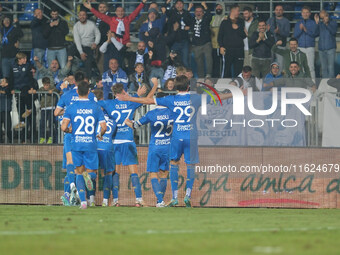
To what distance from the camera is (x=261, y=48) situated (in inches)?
902

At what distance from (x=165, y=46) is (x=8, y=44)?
14.6ft

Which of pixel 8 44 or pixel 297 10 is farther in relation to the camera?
pixel 297 10

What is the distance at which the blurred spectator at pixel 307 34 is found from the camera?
23.5 metres

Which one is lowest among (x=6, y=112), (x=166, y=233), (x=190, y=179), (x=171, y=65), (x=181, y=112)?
(x=190, y=179)

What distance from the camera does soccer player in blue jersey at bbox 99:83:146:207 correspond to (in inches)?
716

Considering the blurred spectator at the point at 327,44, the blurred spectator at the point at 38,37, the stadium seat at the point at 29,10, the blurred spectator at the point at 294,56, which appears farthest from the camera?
the stadium seat at the point at 29,10

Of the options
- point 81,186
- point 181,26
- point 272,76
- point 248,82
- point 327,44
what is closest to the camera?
point 81,186

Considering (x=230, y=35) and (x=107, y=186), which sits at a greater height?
(x=230, y=35)

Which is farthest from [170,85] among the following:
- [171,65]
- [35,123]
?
[35,123]

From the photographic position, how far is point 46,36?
2411cm

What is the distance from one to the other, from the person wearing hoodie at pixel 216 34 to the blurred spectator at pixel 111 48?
2524 mm

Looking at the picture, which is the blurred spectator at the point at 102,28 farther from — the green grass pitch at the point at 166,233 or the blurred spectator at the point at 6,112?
the green grass pitch at the point at 166,233

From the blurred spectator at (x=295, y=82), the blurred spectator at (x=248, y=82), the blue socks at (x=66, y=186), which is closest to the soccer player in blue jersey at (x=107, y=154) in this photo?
the blue socks at (x=66, y=186)

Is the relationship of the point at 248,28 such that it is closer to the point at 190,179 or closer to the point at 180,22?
the point at 180,22
